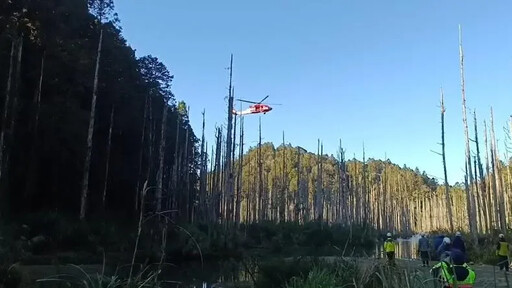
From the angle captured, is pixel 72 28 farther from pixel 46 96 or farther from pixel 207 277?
pixel 207 277

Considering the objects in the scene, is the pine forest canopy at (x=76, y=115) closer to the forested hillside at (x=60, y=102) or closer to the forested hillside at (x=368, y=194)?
the forested hillside at (x=60, y=102)

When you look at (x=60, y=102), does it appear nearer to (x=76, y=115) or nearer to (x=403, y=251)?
(x=76, y=115)

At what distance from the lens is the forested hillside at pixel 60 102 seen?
19266mm

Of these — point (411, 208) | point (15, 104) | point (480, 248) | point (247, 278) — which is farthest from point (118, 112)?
point (411, 208)

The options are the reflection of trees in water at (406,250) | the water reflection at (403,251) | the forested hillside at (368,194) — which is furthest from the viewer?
the forested hillside at (368,194)

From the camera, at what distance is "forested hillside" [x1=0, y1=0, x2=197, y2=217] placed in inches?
758

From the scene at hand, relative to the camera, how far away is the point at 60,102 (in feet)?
68.7

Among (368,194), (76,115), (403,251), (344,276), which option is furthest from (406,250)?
(344,276)

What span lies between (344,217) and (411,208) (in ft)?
155

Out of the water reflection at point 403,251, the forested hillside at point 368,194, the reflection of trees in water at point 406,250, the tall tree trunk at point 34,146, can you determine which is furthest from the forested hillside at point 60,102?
the forested hillside at point 368,194

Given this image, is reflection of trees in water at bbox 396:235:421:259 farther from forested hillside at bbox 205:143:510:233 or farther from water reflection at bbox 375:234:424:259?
forested hillside at bbox 205:143:510:233

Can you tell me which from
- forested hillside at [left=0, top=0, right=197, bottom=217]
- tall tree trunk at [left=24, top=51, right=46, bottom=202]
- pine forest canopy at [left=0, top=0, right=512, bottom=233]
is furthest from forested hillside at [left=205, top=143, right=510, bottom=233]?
tall tree trunk at [left=24, top=51, right=46, bottom=202]

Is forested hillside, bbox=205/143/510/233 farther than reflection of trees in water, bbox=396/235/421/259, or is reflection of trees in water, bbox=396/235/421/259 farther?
forested hillside, bbox=205/143/510/233

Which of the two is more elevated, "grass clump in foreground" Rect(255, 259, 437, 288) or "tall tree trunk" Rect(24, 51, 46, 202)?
"tall tree trunk" Rect(24, 51, 46, 202)
